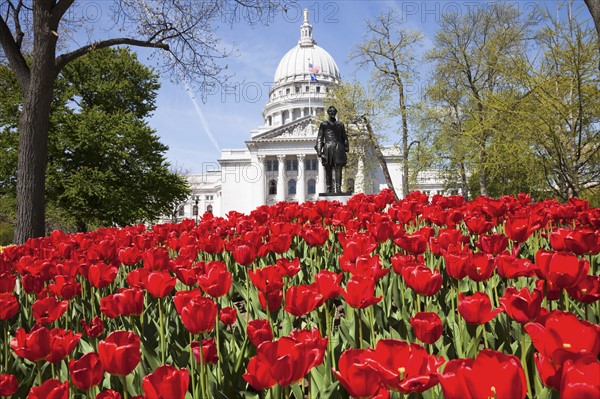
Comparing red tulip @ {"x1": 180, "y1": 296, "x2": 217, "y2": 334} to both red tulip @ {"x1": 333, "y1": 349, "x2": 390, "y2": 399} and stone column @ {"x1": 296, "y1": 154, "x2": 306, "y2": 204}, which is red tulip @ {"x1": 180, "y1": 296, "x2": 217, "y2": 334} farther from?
stone column @ {"x1": 296, "y1": 154, "x2": 306, "y2": 204}

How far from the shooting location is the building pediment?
210 ft

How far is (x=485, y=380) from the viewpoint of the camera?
2.86ft

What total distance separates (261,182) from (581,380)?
217ft

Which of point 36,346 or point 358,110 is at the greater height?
point 358,110

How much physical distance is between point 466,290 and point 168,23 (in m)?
10.6

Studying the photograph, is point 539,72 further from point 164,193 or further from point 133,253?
point 164,193

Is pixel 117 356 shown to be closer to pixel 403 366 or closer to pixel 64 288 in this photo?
pixel 403 366

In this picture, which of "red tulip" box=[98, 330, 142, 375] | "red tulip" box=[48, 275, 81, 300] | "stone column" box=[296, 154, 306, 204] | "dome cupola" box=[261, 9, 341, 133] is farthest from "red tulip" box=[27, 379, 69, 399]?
"dome cupola" box=[261, 9, 341, 133]

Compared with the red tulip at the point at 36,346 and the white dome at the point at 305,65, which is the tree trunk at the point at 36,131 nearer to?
the red tulip at the point at 36,346

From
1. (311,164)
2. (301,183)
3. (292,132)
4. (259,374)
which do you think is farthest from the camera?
(311,164)

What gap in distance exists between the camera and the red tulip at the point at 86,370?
1303 millimetres

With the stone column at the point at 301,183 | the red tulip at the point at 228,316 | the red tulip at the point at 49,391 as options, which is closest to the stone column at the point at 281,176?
the stone column at the point at 301,183

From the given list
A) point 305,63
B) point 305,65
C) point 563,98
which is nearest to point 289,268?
point 563,98

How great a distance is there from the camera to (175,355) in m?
1.93
